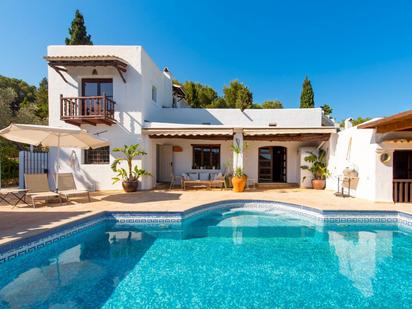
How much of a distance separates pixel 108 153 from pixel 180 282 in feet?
38.6

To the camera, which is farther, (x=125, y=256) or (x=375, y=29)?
(x=375, y=29)

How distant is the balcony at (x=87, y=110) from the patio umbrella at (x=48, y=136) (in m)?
2.80

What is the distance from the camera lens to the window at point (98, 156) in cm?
1459

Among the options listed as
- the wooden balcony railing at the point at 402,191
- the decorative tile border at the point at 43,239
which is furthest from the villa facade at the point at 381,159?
the decorative tile border at the point at 43,239

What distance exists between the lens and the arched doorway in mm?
18172

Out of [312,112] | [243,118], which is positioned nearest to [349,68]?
[312,112]

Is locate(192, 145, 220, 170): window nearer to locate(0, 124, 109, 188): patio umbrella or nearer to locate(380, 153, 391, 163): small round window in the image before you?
locate(0, 124, 109, 188): patio umbrella

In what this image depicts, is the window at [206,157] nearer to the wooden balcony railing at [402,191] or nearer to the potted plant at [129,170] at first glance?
the potted plant at [129,170]

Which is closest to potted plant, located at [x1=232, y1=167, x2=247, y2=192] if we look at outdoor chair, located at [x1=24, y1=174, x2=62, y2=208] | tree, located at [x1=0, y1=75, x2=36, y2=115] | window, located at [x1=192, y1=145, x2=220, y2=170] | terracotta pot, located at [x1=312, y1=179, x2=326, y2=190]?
window, located at [x1=192, y1=145, x2=220, y2=170]

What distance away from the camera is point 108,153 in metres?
14.6

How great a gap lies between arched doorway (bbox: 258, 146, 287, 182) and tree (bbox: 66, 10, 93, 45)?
2351cm

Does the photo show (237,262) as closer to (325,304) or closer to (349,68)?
(325,304)

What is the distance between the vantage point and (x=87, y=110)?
13.9 m

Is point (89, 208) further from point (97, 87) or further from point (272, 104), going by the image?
point (272, 104)
